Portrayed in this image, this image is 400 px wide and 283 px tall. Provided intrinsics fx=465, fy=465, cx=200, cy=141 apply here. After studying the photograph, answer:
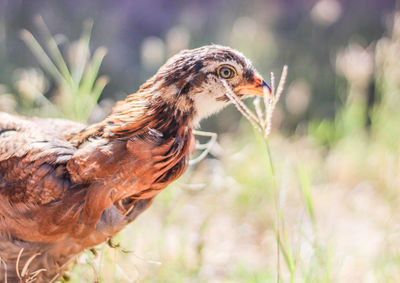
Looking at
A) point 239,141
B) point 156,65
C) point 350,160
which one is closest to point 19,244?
point 239,141

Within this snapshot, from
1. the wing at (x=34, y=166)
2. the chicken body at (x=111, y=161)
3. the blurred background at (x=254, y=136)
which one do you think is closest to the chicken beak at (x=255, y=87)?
the chicken body at (x=111, y=161)

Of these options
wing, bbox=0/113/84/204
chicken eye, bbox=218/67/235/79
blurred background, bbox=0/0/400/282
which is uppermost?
chicken eye, bbox=218/67/235/79

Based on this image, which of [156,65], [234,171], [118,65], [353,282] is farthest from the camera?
[118,65]

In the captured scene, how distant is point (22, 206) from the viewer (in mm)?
1816

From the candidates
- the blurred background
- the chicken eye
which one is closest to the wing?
the blurred background

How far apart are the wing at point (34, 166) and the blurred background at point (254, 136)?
42 centimetres

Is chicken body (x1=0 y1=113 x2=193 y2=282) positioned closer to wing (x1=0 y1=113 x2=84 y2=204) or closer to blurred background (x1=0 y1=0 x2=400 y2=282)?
wing (x1=0 y1=113 x2=84 y2=204)

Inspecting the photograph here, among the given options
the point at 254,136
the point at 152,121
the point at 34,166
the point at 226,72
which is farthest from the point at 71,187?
the point at 254,136

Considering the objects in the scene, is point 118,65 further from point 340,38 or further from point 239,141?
point 340,38

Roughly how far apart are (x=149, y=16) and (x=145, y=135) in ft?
15.2

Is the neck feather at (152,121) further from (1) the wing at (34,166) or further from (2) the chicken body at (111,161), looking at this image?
(1) the wing at (34,166)

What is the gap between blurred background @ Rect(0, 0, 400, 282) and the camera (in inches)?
100

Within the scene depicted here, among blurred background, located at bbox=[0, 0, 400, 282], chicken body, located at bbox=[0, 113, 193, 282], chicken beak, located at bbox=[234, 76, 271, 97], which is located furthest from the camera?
blurred background, located at bbox=[0, 0, 400, 282]

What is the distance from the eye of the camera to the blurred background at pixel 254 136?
2.54m
